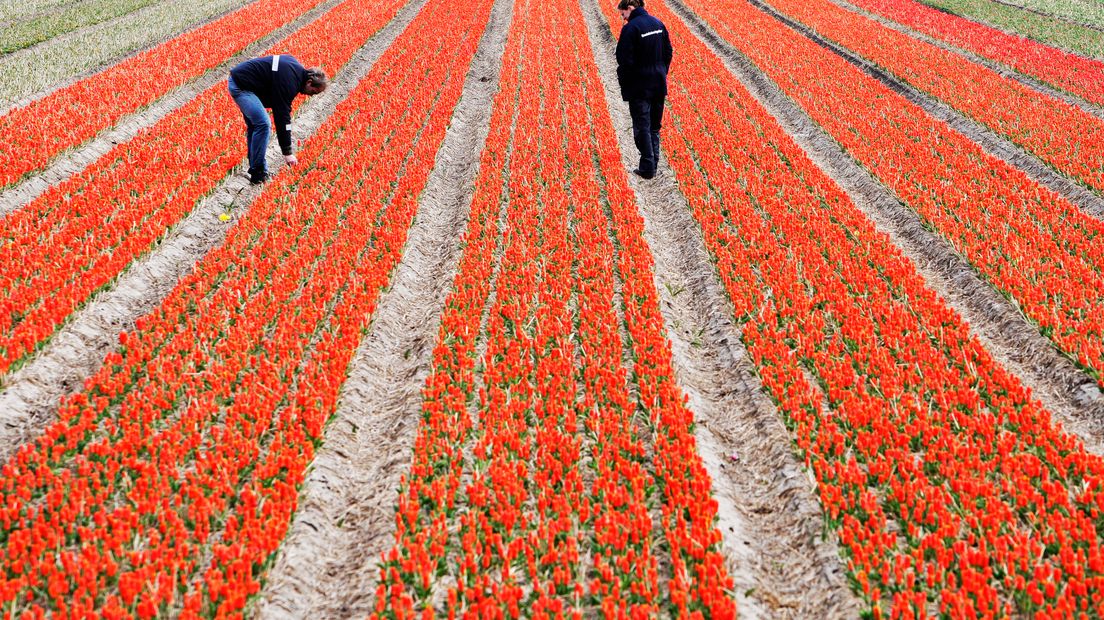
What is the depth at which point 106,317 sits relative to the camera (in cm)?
764

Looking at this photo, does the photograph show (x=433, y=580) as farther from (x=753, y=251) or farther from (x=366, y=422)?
(x=753, y=251)

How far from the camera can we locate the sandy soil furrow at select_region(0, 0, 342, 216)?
11047mm

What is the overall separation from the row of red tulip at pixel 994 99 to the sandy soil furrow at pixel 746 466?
7992 millimetres

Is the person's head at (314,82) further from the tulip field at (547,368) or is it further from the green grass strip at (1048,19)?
the green grass strip at (1048,19)

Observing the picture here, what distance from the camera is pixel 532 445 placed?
575cm

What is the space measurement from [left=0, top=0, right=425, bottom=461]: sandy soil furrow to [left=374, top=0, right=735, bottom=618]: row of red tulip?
3.38 m

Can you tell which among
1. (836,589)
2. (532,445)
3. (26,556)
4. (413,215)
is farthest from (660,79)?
(26,556)

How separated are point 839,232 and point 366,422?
715cm

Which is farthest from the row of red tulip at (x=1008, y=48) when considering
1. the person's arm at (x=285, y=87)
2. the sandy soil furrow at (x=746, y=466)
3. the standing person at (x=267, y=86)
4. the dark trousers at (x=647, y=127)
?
the person's arm at (x=285, y=87)

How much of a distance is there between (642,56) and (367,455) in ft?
27.9

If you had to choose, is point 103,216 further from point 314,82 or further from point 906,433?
point 906,433

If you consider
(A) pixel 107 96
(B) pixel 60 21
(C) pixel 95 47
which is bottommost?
(A) pixel 107 96

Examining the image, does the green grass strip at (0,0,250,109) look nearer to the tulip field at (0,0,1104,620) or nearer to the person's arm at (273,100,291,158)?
the tulip field at (0,0,1104,620)

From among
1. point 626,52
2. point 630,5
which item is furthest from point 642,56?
point 630,5
